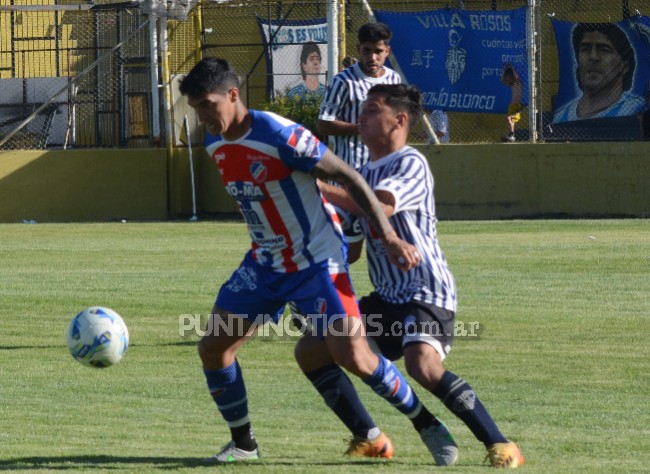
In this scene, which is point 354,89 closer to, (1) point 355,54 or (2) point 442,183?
(2) point 442,183

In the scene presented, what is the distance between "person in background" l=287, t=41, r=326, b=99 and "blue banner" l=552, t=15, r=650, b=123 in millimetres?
4463

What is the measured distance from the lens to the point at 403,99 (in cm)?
607

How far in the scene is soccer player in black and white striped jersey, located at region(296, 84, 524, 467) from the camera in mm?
5824

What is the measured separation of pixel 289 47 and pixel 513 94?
487cm

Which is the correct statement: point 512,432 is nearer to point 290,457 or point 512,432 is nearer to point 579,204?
point 290,457

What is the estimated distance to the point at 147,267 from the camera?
49.6 feet

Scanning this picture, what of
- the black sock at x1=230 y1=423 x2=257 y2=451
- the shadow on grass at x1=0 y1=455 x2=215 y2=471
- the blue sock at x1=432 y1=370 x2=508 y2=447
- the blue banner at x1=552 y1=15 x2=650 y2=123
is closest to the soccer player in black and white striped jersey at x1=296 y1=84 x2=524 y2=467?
the blue sock at x1=432 y1=370 x2=508 y2=447

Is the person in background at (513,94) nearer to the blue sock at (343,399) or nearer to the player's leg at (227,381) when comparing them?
the blue sock at (343,399)

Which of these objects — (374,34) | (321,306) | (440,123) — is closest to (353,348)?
(321,306)

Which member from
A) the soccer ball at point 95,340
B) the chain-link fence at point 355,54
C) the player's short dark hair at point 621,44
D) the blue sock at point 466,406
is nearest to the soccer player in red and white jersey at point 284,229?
the blue sock at point 466,406

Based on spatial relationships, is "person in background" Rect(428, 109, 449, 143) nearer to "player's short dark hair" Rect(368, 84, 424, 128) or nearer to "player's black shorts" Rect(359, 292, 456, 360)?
"player's short dark hair" Rect(368, 84, 424, 128)

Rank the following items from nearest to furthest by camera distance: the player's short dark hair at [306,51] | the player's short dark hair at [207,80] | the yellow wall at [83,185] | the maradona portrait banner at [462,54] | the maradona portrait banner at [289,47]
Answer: the player's short dark hair at [207,80] → the maradona portrait banner at [462,54] → the yellow wall at [83,185] → the player's short dark hair at [306,51] → the maradona portrait banner at [289,47]

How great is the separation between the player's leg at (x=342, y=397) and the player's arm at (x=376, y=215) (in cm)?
76

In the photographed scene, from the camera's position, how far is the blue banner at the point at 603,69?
66.6 ft
